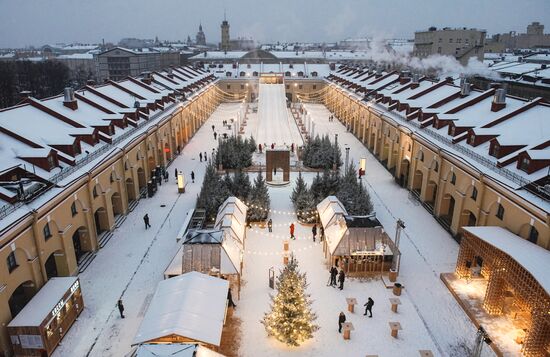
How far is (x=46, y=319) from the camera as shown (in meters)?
16.7

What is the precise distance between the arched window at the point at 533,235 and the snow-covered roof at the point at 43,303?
71.7 feet

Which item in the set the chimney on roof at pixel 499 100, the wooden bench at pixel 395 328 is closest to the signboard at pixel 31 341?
the wooden bench at pixel 395 328

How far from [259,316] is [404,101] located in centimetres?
2927

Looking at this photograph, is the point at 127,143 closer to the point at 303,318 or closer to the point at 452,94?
the point at 303,318

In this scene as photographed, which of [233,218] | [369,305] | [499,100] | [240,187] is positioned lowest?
[369,305]

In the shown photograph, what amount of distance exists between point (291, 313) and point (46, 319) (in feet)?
33.5

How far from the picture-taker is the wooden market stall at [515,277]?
51.6 ft

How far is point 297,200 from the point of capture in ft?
98.8

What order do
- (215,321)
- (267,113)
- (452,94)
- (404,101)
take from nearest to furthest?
(215,321) → (452,94) → (404,101) → (267,113)

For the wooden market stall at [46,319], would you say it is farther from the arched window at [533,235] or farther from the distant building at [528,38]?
the distant building at [528,38]

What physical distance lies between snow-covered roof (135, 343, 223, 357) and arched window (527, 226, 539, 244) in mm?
15611

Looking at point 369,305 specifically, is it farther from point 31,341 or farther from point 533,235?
point 31,341

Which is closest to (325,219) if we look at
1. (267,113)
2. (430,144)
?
(430,144)

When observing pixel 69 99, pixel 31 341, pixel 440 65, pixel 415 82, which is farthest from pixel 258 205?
pixel 440 65
